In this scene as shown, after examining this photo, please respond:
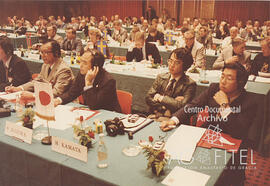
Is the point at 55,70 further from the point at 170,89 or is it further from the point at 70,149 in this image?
the point at 70,149

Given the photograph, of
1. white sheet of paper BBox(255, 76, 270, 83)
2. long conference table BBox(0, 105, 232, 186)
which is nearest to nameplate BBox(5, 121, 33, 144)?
long conference table BBox(0, 105, 232, 186)

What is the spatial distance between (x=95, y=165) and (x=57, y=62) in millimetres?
1800

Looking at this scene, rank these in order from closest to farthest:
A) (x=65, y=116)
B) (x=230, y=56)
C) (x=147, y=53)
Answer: (x=65, y=116), (x=230, y=56), (x=147, y=53)

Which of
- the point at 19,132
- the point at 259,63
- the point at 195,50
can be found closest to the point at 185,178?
the point at 19,132

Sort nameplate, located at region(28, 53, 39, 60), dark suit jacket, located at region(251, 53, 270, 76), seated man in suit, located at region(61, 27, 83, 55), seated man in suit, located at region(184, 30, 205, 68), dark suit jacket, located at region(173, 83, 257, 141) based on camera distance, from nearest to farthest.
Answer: dark suit jacket, located at region(173, 83, 257, 141) < dark suit jacket, located at region(251, 53, 270, 76) < seated man in suit, located at region(184, 30, 205, 68) < nameplate, located at region(28, 53, 39, 60) < seated man in suit, located at region(61, 27, 83, 55)

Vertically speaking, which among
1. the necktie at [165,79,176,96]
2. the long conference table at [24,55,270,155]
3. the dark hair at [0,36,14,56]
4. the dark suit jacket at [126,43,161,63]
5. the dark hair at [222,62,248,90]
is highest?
the dark hair at [0,36,14,56]

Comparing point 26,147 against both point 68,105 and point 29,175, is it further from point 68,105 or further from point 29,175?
point 68,105

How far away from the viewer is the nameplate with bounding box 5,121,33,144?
1.93 meters

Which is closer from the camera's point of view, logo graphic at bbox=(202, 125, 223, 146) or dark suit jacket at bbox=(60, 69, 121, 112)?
logo graphic at bbox=(202, 125, 223, 146)

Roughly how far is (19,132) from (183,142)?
4.03 ft

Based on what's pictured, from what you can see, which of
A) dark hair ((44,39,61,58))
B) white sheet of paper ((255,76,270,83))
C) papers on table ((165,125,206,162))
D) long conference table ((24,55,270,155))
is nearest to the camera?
papers on table ((165,125,206,162))

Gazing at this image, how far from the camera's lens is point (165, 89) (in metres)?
2.94

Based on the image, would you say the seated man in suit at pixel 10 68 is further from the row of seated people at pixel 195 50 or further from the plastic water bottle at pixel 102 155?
the plastic water bottle at pixel 102 155

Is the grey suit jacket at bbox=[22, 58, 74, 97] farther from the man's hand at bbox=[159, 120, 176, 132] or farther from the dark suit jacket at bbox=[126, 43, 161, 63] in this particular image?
the dark suit jacket at bbox=[126, 43, 161, 63]
